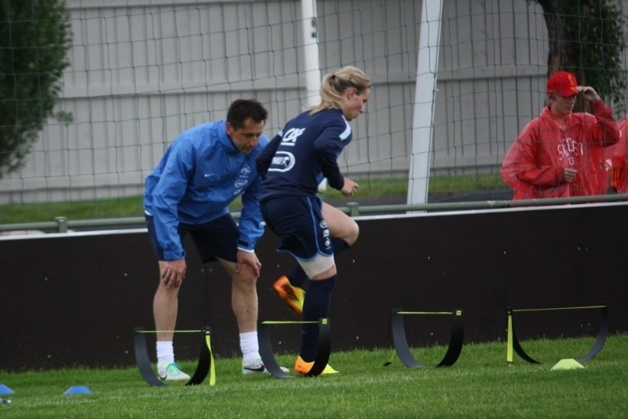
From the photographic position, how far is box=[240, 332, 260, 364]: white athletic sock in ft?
31.7

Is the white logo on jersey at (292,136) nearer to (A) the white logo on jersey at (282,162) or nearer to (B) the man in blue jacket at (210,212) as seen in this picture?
(A) the white logo on jersey at (282,162)

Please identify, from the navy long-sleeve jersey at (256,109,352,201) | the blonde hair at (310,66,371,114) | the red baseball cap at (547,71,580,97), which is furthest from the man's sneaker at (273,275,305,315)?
the red baseball cap at (547,71,580,97)

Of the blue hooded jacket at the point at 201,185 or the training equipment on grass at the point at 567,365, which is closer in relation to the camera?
the training equipment on grass at the point at 567,365

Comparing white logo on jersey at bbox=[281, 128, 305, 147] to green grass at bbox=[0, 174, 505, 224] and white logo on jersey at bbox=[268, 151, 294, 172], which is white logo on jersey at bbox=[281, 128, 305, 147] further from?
green grass at bbox=[0, 174, 505, 224]

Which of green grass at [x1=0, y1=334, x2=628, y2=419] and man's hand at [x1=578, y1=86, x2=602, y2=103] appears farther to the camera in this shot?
man's hand at [x1=578, y1=86, x2=602, y2=103]

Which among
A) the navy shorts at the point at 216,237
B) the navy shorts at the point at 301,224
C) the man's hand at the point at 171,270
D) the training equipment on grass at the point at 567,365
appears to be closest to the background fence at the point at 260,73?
the navy shorts at the point at 216,237

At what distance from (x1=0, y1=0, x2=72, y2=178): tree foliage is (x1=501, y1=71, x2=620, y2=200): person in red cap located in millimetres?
3764

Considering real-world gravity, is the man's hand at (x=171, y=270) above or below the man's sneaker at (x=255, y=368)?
above

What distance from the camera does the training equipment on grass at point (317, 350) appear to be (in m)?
8.35

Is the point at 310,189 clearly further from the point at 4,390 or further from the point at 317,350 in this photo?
the point at 4,390

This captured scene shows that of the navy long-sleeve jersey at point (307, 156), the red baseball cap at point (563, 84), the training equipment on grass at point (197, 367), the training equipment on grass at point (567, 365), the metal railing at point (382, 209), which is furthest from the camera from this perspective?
the red baseball cap at point (563, 84)

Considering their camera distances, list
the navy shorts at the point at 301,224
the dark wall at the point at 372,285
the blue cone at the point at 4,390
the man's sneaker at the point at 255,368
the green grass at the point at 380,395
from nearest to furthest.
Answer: the green grass at the point at 380,395 < the navy shorts at the point at 301,224 < the blue cone at the point at 4,390 < the man's sneaker at the point at 255,368 < the dark wall at the point at 372,285

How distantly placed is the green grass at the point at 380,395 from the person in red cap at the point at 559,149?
2120 millimetres

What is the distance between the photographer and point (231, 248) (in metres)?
9.79
